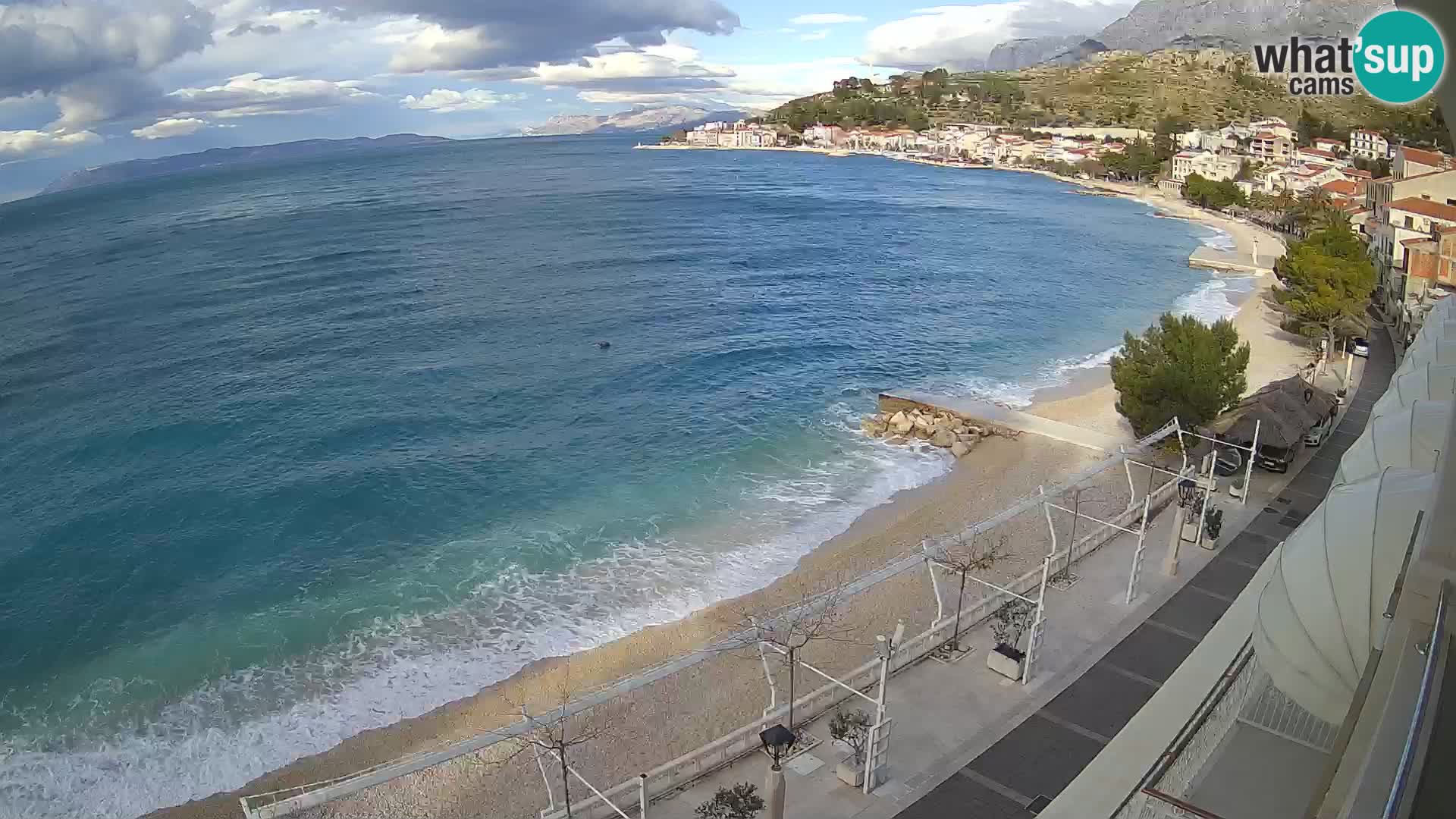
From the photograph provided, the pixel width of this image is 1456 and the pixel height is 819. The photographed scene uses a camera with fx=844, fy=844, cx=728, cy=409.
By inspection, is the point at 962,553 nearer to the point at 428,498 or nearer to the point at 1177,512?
the point at 1177,512

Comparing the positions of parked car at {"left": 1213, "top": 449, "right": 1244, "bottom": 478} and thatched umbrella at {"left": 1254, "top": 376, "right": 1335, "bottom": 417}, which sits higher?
thatched umbrella at {"left": 1254, "top": 376, "right": 1335, "bottom": 417}

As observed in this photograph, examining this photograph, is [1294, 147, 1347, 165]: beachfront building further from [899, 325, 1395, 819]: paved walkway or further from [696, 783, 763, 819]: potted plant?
[696, 783, 763, 819]: potted plant

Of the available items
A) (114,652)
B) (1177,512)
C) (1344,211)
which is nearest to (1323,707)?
(1177,512)

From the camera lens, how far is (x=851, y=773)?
40.5ft

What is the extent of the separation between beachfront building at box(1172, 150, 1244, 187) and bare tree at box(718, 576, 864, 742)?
101554 mm

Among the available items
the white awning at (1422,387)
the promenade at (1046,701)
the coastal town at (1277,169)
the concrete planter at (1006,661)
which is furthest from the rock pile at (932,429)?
the coastal town at (1277,169)

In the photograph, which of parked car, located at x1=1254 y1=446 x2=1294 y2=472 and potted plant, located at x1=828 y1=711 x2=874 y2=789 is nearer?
potted plant, located at x1=828 y1=711 x2=874 y2=789

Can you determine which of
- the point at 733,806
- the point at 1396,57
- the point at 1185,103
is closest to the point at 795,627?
the point at 733,806

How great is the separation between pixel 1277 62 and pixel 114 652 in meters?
47.9

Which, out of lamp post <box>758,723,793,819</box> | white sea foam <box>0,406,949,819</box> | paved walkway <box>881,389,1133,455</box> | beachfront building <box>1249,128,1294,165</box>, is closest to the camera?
lamp post <box>758,723,793,819</box>

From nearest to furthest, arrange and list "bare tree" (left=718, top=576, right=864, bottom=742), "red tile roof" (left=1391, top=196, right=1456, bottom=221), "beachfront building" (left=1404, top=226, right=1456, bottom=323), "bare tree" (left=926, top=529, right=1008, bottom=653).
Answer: "bare tree" (left=718, top=576, right=864, bottom=742) → "bare tree" (left=926, top=529, right=1008, bottom=653) → "beachfront building" (left=1404, top=226, right=1456, bottom=323) → "red tile roof" (left=1391, top=196, right=1456, bottom=221)

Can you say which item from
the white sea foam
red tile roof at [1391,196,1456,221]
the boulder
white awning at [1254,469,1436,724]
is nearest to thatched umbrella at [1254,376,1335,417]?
the boulder

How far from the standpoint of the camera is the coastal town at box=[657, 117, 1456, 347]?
4122cm

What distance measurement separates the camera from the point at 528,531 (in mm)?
25188
